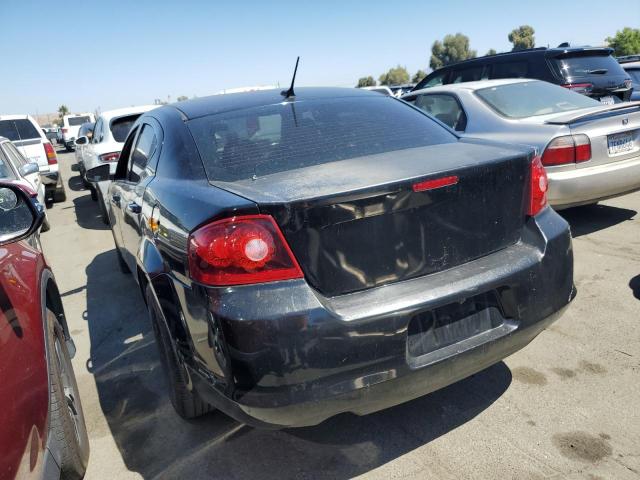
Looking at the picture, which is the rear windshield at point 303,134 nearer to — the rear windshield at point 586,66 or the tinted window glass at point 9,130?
the rear windshield at point 586,66

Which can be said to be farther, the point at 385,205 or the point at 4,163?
the point at 4,163

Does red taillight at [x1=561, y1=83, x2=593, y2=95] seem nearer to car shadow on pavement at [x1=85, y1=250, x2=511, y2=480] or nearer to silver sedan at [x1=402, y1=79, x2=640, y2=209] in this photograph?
silver sedan at [x1=402, y1=79, x2=640, y2=209]

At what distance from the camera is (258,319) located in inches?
72.3

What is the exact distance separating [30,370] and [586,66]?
26.9ft

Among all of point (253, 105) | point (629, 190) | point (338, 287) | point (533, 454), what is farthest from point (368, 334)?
point (629, 190)

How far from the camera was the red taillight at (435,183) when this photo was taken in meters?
2.04

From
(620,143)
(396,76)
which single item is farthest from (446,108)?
(396,76)

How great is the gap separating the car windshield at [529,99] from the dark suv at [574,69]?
1.84 meters

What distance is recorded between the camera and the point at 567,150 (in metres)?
4.54

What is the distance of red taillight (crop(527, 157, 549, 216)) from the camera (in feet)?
7.89

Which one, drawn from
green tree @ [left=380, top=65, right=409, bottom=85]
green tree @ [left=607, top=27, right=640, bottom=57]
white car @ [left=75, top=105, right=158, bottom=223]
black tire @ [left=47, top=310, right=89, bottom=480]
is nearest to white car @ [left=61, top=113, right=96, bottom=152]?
white car @ [left=75, top=105, right=158, bottom=223]

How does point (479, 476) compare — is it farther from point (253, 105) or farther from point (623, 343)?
point (253, 105)

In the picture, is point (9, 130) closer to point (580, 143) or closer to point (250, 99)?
point (250, 99)

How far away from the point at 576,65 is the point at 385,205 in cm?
691
